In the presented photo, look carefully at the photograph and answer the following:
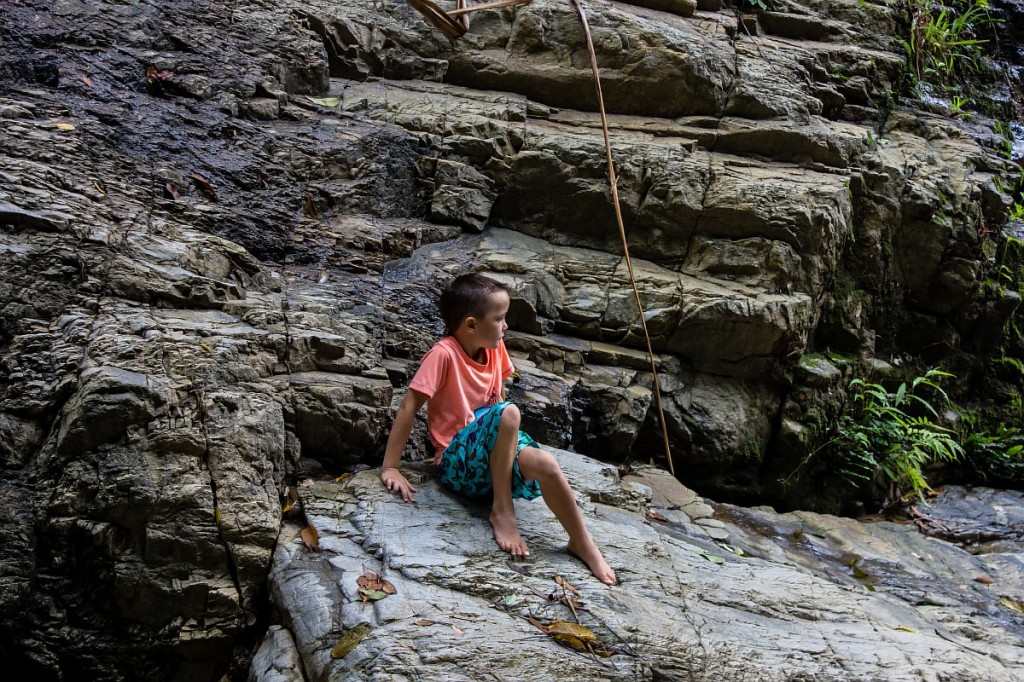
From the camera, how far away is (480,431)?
2963mm

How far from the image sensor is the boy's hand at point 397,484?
3008 millimetres

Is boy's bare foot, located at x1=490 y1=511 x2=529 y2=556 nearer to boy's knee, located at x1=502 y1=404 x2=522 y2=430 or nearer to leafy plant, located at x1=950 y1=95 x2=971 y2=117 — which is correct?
boy's knee, located at x1=502 y1=404 x2=522 y2=430

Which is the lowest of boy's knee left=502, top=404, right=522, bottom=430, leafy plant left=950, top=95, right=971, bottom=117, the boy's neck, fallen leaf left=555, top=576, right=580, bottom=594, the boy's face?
fallen leaf left=555, top=576, right=580, bottom=594

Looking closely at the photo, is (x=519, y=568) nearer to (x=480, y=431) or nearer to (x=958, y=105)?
(x=480, y=431)

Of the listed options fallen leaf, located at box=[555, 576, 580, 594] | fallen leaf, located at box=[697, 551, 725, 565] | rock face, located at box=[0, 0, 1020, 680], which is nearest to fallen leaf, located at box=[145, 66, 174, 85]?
rock face, located at box=[0, 0, 1020, 680]

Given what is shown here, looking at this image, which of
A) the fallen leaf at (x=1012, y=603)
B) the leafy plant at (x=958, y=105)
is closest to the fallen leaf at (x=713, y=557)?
the fallen leaf at (x=1012, y=603)

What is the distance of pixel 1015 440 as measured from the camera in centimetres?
600

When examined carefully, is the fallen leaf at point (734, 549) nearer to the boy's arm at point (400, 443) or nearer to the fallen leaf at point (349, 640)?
→ the boy's arm at point (400, 443)

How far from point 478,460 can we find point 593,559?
594 millimetres

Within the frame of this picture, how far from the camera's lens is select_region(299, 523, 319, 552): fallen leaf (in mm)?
2707

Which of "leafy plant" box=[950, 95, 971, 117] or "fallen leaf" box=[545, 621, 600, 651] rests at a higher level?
"leafy plant" box=[950, 95, 971, 117]

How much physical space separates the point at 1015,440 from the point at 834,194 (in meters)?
2.68

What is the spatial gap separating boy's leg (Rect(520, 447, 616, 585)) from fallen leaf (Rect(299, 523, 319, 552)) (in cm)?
82

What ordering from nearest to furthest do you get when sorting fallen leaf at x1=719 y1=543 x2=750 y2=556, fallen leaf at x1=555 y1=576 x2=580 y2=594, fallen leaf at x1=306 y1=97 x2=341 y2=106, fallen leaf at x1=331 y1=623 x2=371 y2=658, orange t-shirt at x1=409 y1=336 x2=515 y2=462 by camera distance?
fallen leaf at x1=331 y1=623 x2=371 y2=658 < fallen leaf at x1=555 y1=576 x2=580 y2=594 < orange t-shirt at x1=409 y1=336 x2=515 y2=462 < fallen leaf at x1=719 y1=543 x2=750 y2=556 < fallen leaf at x1=306 y1=97 x2=341 y2=106
